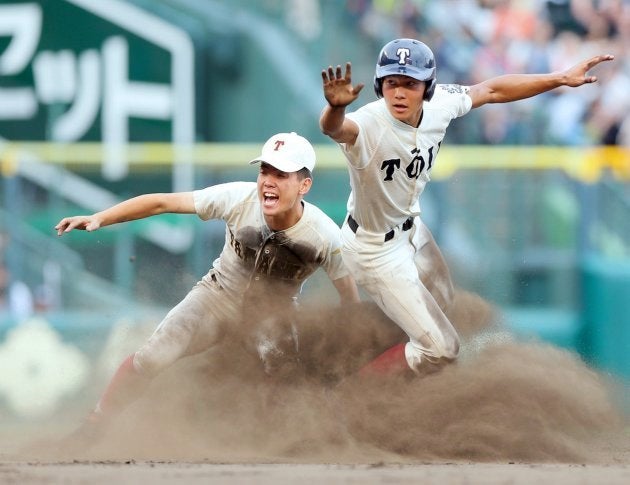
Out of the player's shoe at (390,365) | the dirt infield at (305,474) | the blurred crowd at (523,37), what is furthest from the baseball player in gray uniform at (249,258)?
the blurred crowd at (523,37)

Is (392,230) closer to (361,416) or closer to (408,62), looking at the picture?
(408,62)

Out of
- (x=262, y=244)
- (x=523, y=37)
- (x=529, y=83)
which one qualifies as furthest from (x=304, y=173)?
(x=523, y=37)

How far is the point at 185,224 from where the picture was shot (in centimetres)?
951

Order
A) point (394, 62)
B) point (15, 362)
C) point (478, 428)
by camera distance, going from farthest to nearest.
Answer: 1. point (15, 362)
2. point (478, 428)
3. point (394, 62)

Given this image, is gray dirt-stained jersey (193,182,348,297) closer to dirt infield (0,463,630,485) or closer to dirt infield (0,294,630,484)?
dirt infield (0,294,630,484)

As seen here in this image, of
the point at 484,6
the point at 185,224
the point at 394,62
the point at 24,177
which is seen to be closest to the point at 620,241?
the point at 484,6

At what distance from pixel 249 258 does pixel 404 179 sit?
1049 mm

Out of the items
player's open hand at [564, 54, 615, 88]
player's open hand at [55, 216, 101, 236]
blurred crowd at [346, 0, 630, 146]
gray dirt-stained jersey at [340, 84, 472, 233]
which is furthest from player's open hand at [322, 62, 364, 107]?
blurred crowd at [346, 0, 630, 146]

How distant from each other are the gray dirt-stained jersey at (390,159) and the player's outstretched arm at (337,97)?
0.29 m

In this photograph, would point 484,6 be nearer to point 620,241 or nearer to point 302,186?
point 620,241

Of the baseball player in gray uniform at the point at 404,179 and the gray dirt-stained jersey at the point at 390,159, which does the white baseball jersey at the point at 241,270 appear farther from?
the gray dirt-stained jersey at the point at 390,159

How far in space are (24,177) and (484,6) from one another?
4.44 m

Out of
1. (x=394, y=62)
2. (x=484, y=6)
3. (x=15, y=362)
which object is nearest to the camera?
(x=394, y=62)

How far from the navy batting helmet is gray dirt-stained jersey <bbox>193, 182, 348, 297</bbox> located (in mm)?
969
